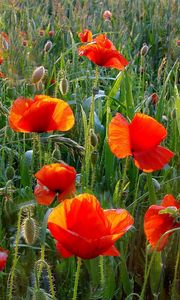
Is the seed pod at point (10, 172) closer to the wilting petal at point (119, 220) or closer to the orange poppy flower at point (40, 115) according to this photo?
the orange poppy flower at point (40, 115)

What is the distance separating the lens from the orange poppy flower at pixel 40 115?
1.31m

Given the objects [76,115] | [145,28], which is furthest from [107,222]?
[145,28]

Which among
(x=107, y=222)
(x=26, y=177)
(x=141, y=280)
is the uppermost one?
(x=107, y=222)

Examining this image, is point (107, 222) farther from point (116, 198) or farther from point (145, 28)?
point (145, 28)

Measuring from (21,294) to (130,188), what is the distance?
571 millimetres

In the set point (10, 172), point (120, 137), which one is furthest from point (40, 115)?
point (10, 172)

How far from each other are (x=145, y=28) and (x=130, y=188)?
101 inches

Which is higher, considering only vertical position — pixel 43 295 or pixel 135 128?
pixel 135 128

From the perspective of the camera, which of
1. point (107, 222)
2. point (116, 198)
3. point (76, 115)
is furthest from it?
point (76, 115)

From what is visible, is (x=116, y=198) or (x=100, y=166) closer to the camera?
(x=116, y=198)

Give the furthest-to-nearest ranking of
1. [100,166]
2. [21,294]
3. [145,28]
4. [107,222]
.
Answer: [145,28] → [100,166] → [21,294] → [107,222]

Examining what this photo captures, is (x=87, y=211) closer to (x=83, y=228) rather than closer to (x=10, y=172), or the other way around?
(x=83, y=228)

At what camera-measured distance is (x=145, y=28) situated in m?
4.21

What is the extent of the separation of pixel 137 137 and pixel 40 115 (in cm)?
21
